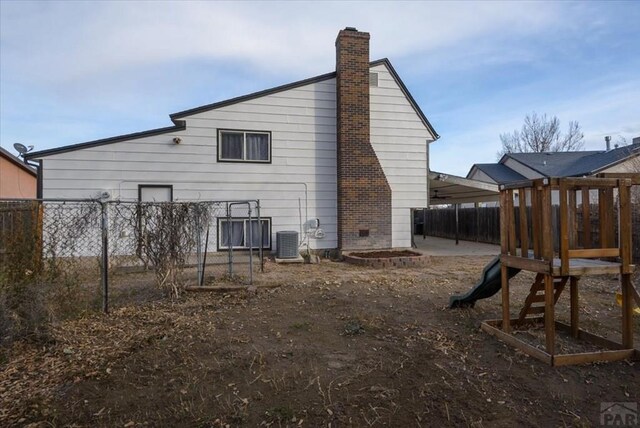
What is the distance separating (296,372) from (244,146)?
8607 millimetres

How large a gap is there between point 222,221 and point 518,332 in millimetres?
8171

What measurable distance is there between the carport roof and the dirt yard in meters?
7.63

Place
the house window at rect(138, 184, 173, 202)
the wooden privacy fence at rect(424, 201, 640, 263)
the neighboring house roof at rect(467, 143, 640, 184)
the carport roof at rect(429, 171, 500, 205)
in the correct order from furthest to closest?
the neighboring house roof at rect(467, 143, 640, 184)
the wooden privacy fence at rect(424, 201, 640, 263)
the carport roof at rect(429, 171, 500, 205)
the house window at rect(138, 184, 173, 202)

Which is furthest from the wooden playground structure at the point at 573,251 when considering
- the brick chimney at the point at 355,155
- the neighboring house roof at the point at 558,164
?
the neighboring house roof at the point at 558,164

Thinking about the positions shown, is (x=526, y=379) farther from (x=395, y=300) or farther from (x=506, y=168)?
(x=506, y=168)

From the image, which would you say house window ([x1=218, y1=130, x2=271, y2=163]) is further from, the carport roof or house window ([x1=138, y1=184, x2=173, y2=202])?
the carport roof

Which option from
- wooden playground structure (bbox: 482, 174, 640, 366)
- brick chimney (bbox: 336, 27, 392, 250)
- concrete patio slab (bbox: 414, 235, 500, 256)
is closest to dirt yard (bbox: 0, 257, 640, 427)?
wooden playground structure (bbox: 482, 174, 640, 366)

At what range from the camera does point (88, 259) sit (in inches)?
293

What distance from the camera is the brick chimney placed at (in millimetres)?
11797

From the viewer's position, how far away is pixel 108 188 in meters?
10.6

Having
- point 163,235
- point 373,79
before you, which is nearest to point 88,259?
point 163,235

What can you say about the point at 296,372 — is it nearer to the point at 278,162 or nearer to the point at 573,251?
the point at 573,251

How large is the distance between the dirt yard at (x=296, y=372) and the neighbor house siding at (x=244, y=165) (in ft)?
17.7

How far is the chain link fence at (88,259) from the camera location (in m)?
4.74
